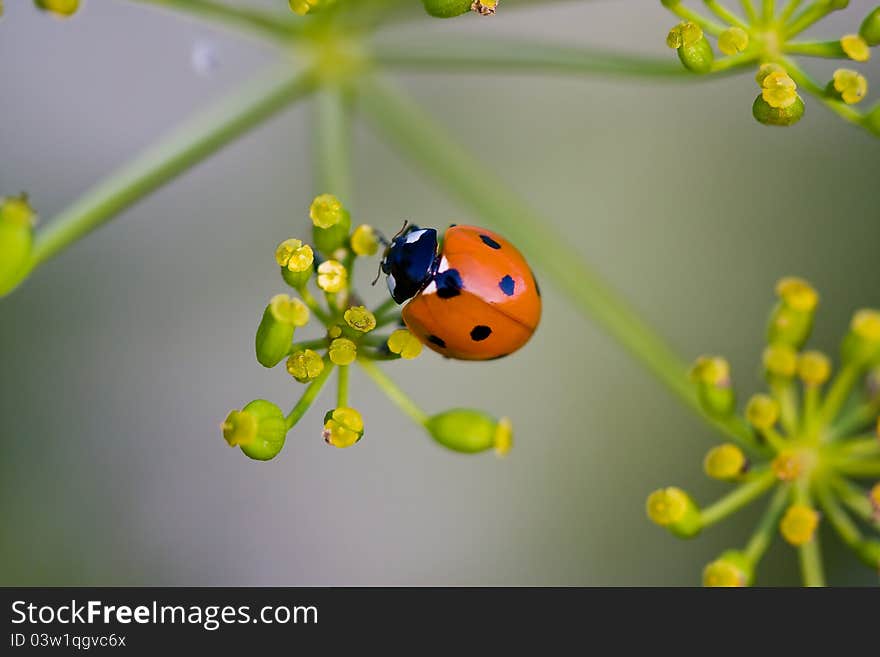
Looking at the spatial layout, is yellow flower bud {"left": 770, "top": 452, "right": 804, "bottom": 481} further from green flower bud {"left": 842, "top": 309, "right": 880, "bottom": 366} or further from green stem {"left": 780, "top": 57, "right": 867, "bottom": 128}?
green stem {"left": 780, "top": 57, "right": 867, "bottom": 128}

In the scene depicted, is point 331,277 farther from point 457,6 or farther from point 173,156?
point 173,156

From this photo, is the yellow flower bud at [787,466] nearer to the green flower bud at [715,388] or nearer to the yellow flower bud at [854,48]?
the green flower bud at [715,388]

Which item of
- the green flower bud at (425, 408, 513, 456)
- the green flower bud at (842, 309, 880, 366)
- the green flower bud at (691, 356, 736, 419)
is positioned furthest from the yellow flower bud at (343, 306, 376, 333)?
the green flower bud at (842, 309, 880, 366)

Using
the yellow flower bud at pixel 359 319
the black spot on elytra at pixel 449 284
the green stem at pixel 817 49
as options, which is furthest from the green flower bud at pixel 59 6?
the green stem at pixel 817 49

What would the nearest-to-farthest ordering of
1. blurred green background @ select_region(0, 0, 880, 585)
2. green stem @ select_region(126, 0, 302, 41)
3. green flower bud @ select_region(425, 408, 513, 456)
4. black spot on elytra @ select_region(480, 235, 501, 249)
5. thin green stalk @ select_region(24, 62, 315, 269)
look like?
green flower bud @ select_region(425, 408, 513, 456), thin green stalk @ select_region(24, 62, 315, 269), black spot on elytra @ select_region(480, 235, 501, 249), green stem @ select_region(126, 0, 302, 41), blurred green background @ select_region(0, 0, 880, 585)

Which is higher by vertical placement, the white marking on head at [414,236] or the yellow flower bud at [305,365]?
the white marking on head at [414,236]

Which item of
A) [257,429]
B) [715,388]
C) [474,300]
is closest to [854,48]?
[715,388]
